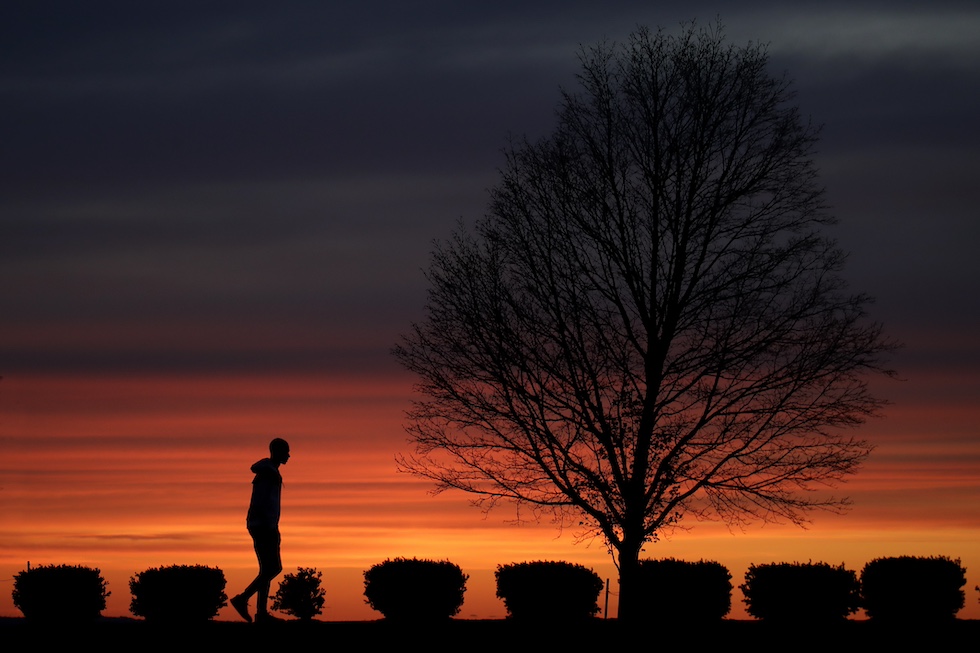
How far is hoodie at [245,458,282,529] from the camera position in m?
15.5

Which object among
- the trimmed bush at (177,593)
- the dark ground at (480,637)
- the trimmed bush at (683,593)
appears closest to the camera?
the dark ground at (480,637)

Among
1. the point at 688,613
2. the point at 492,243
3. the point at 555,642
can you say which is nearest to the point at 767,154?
the point at 492,243

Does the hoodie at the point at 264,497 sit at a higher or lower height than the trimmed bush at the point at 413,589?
higher

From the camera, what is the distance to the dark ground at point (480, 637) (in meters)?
15.2

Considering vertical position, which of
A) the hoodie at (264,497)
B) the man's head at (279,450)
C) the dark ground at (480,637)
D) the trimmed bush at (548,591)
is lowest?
the dark ground at (480,637)

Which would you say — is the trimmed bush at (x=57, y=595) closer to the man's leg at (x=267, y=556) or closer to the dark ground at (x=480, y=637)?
the dark ground at (x=480, y=637)

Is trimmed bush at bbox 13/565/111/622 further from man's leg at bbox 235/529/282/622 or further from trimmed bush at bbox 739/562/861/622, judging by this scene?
trimmed bush at bbox 739/562/861/622

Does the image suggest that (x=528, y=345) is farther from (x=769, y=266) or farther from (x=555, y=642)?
(x=555, y=642)

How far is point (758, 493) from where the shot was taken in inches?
840

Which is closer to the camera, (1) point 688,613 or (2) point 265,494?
(2) point 265,494

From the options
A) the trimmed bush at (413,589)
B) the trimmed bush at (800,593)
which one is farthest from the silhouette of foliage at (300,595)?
the trimmed bush at (800,593)

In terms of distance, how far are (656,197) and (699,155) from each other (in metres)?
1.15

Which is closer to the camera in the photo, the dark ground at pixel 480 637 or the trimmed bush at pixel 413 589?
the dark ground at pixel 480 637

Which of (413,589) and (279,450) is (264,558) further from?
(413,589)
